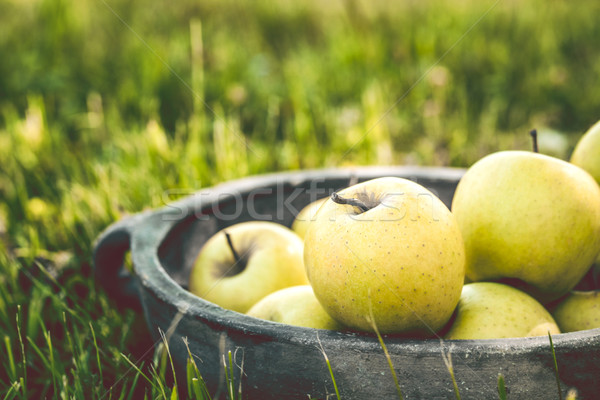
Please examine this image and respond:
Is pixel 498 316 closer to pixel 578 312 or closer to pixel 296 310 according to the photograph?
pixel 578 312

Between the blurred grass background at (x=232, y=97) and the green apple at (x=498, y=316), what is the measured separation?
1.05m

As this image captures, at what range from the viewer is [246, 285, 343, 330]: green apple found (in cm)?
131

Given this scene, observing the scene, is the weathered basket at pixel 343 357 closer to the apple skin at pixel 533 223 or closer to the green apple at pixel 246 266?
the green apple at pixel 246 266

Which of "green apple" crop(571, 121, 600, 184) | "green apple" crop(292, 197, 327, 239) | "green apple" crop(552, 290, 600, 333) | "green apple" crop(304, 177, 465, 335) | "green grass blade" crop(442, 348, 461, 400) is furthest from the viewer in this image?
"green apple" crop(292, 197, 327, 239)

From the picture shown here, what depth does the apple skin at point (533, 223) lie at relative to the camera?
1.32 meters

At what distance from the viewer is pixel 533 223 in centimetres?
132

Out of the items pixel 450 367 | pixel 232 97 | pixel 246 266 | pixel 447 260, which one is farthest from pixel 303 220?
pixel 232 97

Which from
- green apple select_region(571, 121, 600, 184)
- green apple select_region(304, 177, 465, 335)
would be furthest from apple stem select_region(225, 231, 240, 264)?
green apple select_region(571, 121, 600, 184)

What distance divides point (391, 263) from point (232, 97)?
104 inches

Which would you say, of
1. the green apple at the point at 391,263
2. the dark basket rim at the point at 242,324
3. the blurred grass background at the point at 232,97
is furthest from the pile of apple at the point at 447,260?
the blurred grass background at the point at 232,97

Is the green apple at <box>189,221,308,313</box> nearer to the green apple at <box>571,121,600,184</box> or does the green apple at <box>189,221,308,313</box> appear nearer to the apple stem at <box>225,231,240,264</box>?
the apple stem at <box>225,231,240,264</box>

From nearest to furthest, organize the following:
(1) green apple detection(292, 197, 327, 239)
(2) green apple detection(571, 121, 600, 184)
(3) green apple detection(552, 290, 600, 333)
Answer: (3) green apple detection(552, 290, 600, 333) → (2) green apple detection(571, 121, 600, 184) → (1) green apple detection(292, 197, 327, 239)

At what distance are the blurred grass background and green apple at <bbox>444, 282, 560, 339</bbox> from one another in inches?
41.2

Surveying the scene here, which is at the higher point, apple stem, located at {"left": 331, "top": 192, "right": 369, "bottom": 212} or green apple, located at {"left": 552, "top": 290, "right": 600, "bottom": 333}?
apple stem, located at {"left": 331, "top": 192, "right": 369, "bottom": 212}
